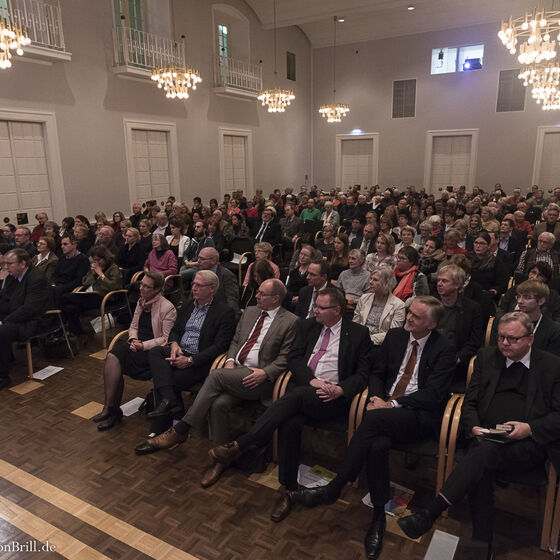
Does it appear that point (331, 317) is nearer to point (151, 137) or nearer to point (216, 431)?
point (216, 431)

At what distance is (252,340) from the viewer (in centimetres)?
347

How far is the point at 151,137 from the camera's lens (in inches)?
445

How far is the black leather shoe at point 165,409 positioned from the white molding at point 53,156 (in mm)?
7339

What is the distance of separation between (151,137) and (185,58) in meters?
2.27

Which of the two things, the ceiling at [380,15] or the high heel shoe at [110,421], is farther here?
the ceiling at [380,15]

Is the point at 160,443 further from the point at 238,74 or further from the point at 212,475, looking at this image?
the point at 238,74

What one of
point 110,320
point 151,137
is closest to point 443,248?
point 110,320

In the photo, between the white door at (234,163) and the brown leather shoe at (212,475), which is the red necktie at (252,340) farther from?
the white door at (234,163)

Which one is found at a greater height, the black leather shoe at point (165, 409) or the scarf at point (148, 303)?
the scarf at point (148, 303)

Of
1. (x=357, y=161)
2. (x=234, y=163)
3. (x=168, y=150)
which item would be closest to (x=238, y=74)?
(x=234, y=163)

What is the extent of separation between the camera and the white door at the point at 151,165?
11008mm

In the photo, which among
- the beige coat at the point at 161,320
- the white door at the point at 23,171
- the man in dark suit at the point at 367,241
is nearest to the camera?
the beige coat at the point at 161,320

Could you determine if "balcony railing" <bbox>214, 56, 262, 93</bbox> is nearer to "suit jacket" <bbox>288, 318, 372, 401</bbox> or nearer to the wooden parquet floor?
"suit jacket" <bbox>288, 318, 372, 401</bbox>

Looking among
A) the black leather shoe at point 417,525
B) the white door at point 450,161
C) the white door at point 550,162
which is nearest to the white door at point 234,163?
the white door at point 450,161
